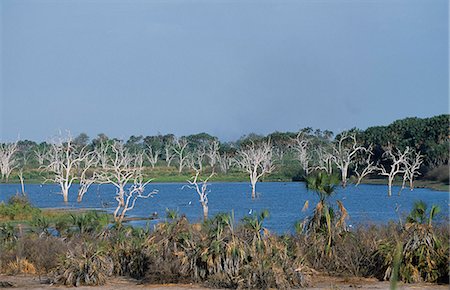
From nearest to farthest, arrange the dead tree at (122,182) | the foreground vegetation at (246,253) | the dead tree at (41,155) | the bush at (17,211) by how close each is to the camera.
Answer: the foreground vegetation at (246,253), the bush at (17,211), the dead tree at (122,182), the dead tree at (41,155)

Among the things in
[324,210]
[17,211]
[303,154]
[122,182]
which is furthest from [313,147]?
[324,210]

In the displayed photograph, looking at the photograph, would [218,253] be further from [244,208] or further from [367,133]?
[367,133]

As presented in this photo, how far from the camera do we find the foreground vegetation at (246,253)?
17609mm

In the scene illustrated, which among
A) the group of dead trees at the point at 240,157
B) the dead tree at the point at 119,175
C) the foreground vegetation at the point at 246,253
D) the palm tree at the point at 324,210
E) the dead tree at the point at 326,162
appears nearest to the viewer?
the foreground vegetation at the point at 246,253

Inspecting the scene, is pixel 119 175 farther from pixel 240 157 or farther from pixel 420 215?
pixel 240 157

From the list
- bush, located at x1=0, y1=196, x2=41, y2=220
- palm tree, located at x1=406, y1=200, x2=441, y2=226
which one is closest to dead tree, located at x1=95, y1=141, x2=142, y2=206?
bush, located at x1=0, y1=196, x2=41, y2=220

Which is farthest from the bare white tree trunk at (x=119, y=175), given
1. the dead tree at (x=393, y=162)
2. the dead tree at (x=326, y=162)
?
the dead tree at (x=393, y=162)

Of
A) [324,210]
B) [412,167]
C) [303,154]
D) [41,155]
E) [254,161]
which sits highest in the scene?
[41,155]

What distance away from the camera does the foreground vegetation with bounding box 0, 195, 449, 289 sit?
17609 millimetres

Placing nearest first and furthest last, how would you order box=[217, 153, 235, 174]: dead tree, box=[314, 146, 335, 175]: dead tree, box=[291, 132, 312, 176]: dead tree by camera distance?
box=[314, 146, 335, 175]: dead tree < box=[291, 132, 312, 176]: dead tree < box=[217, 153, 235, 174]: dead tree

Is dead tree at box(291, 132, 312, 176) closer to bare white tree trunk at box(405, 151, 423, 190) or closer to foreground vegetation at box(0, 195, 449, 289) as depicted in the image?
bare white tree trunk at box(405, 151, 423, 190)

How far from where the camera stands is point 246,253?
58.0 ft

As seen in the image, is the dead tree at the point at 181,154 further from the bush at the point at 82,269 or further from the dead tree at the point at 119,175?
the bush at the point at 82,269

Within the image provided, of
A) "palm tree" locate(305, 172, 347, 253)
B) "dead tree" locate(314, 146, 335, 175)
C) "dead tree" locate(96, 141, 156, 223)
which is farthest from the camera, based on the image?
"dead tree" locate(314, 146, 335, 175)
